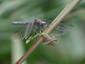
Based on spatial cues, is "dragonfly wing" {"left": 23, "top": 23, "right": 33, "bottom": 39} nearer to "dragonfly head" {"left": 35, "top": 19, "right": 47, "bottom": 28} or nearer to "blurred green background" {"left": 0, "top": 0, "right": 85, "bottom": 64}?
"dragonfly head" {"left": 35, "top": 19, "right": 47, "bottom": 28}

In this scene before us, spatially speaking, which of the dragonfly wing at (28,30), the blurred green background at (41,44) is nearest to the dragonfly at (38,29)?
the dragonfly wing at (28,30)

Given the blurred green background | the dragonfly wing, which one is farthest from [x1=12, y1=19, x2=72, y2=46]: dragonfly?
the blurred green background

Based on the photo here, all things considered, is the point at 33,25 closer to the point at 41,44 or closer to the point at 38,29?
the point at 38,29

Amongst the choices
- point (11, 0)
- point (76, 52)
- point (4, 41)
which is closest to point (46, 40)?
point (76, 52)

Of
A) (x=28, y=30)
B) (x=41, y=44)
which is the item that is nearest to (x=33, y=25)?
(x=28, y=30)

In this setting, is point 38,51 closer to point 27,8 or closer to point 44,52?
point 44,52

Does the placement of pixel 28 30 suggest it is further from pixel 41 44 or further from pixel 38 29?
pixel 41 44

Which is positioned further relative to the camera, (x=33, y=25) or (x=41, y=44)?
(x=41, y=44)

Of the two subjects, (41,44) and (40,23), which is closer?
(40,23)
